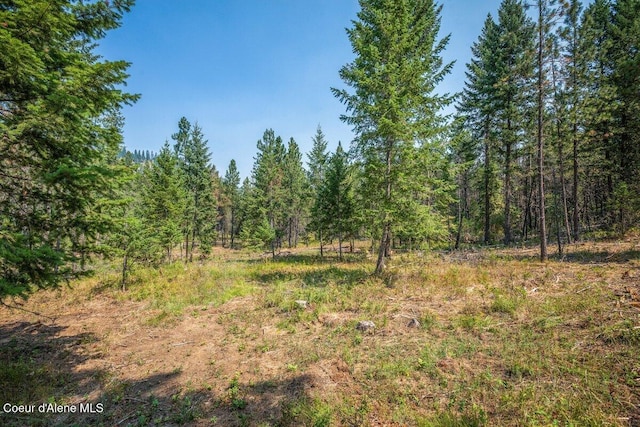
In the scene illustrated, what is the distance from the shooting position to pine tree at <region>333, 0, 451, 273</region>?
11438 mm

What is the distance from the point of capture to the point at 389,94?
11.8 metres

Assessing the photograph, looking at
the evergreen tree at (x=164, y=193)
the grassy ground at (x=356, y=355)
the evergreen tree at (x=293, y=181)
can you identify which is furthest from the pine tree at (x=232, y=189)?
the grassy ground at (x=356, y=355)

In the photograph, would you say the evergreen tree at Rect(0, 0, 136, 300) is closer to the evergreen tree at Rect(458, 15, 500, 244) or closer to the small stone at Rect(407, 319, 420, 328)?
the small stone at Rect(407, 319, 420, 328)

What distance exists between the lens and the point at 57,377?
648cm

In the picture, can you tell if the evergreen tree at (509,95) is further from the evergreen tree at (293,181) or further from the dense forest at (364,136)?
the evergreen tree at (293,181)

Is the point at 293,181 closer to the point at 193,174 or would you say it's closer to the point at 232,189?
the point at 193,174

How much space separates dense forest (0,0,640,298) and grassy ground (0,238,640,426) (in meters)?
2.55

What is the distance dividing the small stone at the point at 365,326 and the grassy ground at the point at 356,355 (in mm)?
121

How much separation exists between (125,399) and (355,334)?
547 cm

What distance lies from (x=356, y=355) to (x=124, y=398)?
5.09 meters

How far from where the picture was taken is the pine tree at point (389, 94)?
1144cm

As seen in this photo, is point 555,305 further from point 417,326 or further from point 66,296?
point 66,296

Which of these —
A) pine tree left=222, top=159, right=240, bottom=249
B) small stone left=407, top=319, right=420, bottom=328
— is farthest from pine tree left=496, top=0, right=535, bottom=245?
pine tree left=222, top=159, right=240, bottom=249

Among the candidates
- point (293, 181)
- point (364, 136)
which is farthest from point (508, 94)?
point (293, 181)
